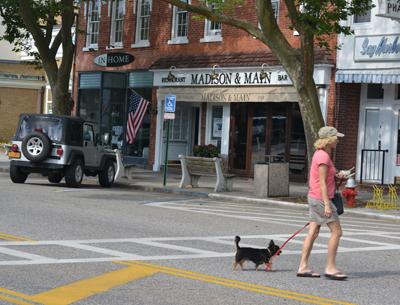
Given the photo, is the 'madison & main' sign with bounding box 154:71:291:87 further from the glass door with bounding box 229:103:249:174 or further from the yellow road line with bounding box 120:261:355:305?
the yellow road line with bounding box 120:261:355:305

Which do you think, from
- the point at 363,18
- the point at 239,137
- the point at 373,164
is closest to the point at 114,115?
the point at 239,137

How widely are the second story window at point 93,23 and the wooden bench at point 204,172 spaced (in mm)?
12519

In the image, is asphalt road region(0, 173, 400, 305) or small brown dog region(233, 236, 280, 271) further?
small brown dog region(233, 236, 280, 271)

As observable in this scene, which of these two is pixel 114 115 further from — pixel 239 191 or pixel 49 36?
pixel 239 191

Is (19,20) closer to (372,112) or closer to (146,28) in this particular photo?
(146,28)

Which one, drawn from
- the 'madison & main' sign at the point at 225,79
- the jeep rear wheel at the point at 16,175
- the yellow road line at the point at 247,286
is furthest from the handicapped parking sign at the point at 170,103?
the yellow road line at the point at 247,286

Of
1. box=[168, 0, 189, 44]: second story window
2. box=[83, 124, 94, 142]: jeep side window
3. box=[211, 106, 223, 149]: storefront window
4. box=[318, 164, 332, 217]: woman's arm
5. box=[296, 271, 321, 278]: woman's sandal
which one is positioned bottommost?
box=[296, 271, 321, 278]: woman's sandal

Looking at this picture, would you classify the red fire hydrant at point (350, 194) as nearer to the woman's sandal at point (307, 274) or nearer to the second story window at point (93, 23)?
the woman's sandal at point (307, 274)

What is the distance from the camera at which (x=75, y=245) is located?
11.2m

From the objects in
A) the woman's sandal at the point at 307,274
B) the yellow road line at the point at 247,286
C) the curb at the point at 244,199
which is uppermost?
the curb at the point at 244,199

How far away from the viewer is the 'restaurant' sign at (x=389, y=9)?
1973 cm

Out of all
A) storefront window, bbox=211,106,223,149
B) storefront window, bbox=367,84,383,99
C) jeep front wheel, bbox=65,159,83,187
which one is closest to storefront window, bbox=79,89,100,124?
storefront window, bbox=211,106,223,149

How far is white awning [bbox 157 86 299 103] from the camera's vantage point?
1017 inches

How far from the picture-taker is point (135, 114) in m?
31.8
